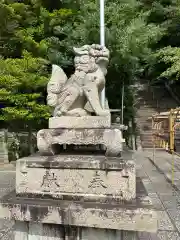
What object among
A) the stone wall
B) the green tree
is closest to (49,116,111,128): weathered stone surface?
the green tree

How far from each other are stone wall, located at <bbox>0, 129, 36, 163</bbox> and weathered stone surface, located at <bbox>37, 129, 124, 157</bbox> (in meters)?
9.09

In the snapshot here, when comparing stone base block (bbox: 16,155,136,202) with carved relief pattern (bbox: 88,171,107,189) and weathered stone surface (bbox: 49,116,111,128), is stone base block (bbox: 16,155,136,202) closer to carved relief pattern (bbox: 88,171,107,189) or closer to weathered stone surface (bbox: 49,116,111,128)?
carved relief pattern (bbox: 88,171,107,189)

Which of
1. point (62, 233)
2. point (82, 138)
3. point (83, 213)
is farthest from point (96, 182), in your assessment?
point (62, 233)

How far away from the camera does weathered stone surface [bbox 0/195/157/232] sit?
2.21 metres

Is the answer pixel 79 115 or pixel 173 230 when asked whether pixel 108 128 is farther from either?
pixel 173 230

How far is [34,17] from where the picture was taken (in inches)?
476

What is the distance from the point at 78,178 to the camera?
248 cm

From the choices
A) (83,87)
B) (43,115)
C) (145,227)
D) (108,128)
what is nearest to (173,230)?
(145,227)

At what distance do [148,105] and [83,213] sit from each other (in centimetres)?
1950

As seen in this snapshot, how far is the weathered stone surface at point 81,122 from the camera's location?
2.68 metres

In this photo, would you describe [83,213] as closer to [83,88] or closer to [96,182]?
[96,182]

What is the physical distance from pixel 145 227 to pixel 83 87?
1578mm

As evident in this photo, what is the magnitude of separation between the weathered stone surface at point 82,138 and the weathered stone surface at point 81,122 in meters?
0.09

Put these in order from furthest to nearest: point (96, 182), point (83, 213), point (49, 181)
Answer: point (49, 181)
point (96, 182)
point (83, 213)
